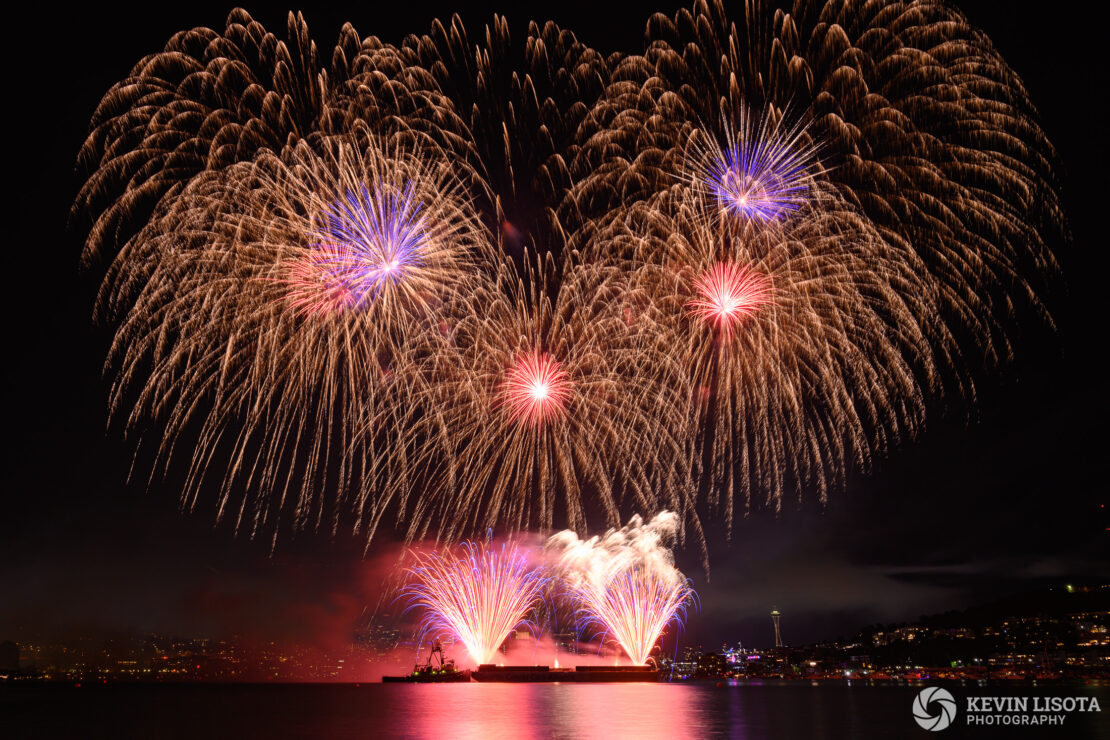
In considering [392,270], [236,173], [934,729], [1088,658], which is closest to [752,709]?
[934,729]

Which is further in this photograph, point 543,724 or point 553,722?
point 553,722

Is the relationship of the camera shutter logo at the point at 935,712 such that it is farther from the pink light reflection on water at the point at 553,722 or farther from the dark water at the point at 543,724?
the pink light reflection on water at the point at 553,722

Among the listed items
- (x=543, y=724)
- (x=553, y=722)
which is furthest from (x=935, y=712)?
(x=543, y=724)

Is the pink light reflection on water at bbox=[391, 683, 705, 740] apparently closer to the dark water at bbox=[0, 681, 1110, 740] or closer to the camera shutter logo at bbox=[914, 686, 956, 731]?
the dark water at bbox=[0, 681, 1110, 740]

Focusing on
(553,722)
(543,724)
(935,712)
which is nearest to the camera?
(543,724)

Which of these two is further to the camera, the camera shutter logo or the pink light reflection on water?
the camera shutter logo

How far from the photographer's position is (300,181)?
25.3 metres

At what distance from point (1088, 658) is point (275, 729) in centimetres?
14456

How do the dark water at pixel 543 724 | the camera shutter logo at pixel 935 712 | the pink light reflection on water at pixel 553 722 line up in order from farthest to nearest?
the camera shutter logo at pixel 935 712, the dark water at pixel 543 724, the pink light reflection on water at pixel 553 722

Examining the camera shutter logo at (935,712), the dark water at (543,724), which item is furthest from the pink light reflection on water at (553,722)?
the camera shutter logo at (935,712)

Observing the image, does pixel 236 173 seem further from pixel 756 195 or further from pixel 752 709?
pixel 752 709

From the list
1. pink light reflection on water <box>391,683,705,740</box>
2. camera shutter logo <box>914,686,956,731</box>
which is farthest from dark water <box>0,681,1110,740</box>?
camera shutter logo <box>914,686,956,731</box>

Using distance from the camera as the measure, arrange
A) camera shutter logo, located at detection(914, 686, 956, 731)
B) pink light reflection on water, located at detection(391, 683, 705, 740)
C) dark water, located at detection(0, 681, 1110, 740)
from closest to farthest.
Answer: pink light reflection on water, located at detection(391, 683, 705, 740), dark water, located at detection(0, 681, 1110, 740), camera shutter logo, located at detection(914, 686, 956, 731)

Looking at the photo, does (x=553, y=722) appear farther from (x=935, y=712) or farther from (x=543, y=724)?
(x=935, y=712)
